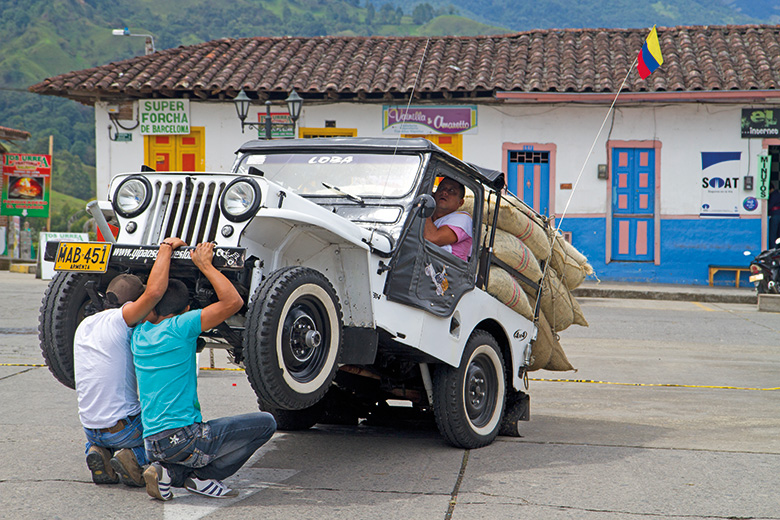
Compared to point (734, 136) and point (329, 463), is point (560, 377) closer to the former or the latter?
point (329, 463)

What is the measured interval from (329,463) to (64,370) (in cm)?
171

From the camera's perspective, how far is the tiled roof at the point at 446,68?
20.6 metres

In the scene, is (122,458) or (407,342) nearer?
(122,458)

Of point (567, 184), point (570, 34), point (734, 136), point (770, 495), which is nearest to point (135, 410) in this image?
point (770, 495)

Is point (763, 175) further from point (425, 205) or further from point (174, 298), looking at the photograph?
point (174, 298)

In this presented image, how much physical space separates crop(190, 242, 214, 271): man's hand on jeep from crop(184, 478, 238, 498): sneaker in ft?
3.94

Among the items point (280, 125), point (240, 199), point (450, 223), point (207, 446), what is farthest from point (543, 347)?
point (280, 125)

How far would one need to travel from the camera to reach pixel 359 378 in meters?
6.33

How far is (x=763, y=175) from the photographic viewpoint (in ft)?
67.1

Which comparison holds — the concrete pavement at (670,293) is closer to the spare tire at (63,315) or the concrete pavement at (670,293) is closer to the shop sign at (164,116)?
the shop sign at (164,116)

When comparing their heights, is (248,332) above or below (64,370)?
above

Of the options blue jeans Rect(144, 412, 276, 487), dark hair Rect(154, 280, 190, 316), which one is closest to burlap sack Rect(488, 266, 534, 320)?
blue jeans Rect(144, 412, 276, 487)

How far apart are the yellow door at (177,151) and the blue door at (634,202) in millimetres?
10583

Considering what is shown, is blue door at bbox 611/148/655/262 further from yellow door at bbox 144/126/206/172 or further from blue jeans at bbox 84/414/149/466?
blue jeans at bbox 84/414/149/466
